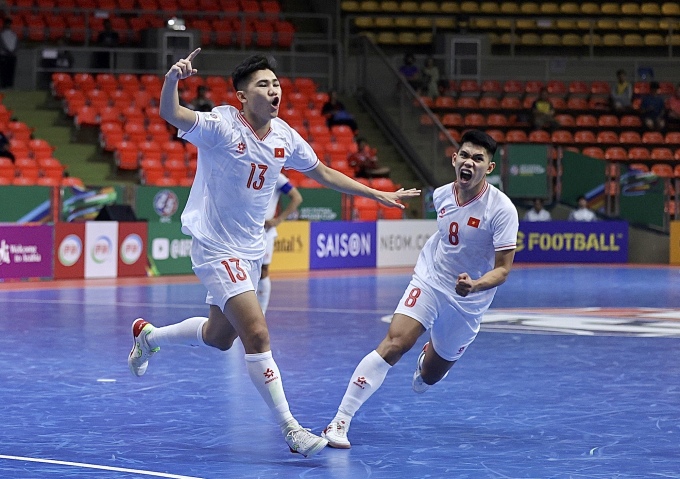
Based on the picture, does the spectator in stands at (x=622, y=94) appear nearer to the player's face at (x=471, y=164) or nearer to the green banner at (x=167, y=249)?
the green banner at (x=167, y=249)

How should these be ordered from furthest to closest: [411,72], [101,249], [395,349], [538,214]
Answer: [411,72]
[538,214]
[101,249]
[395,349]

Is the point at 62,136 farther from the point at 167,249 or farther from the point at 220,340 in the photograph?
the point at 220,340

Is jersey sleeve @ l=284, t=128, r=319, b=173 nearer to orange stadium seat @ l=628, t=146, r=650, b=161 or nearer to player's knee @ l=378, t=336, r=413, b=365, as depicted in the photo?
player's knee @ l=378, t=336, r=413, b=365

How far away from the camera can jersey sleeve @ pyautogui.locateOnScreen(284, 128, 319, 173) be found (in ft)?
24.2

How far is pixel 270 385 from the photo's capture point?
6.69 meters

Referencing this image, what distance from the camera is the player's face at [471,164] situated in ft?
23.8

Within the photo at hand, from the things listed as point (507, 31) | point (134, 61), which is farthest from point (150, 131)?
point (507, 31)

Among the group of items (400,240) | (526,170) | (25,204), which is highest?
(526,170)

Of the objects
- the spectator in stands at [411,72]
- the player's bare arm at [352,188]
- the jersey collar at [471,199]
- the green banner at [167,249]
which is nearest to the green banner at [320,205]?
the green banner at [167,249]

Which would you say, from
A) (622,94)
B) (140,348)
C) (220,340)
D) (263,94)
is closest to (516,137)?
(622,94)

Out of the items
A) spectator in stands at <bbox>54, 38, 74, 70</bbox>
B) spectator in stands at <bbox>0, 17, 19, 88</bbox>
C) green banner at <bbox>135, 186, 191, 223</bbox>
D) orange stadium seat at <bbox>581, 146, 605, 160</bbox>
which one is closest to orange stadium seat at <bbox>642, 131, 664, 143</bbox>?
orange stadium seat at <bbox>581, 146, 605, 160</bbox>

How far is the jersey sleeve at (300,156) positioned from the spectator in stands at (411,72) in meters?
24.8

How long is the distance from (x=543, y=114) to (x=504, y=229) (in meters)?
25.2

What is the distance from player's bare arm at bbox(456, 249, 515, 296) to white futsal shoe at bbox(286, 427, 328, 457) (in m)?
1.14
